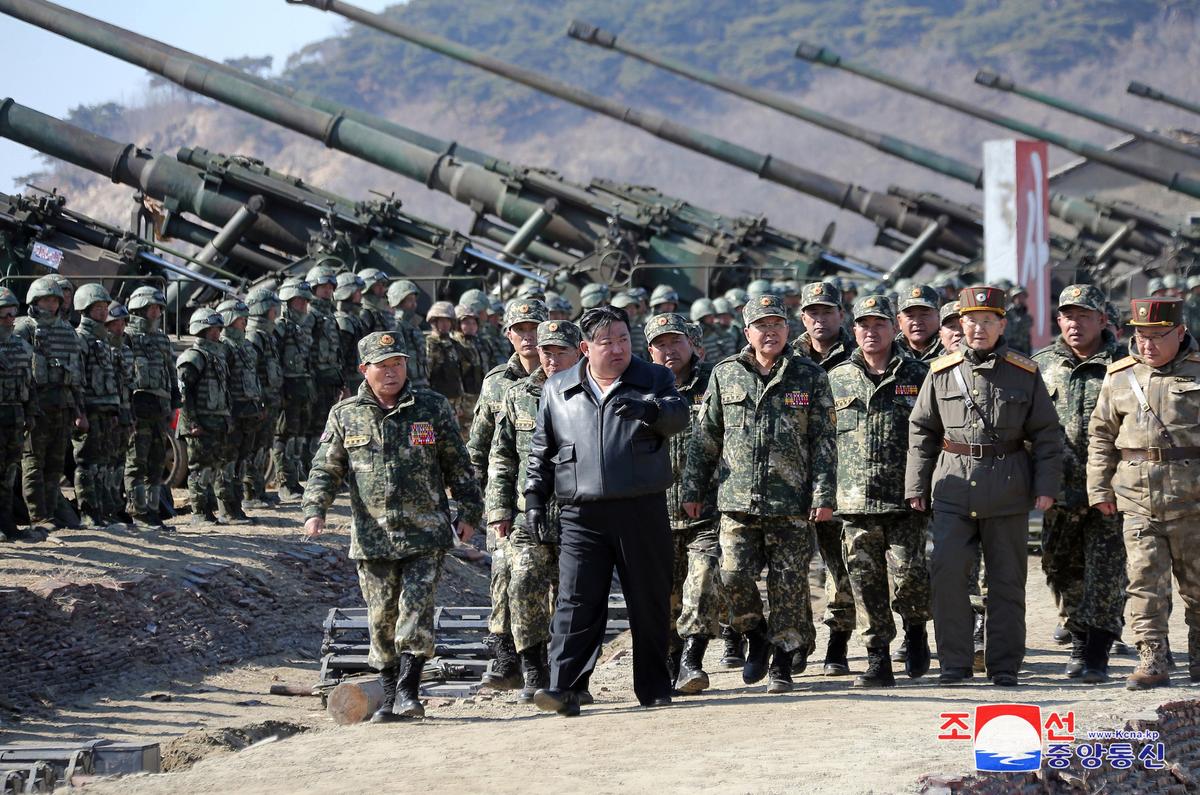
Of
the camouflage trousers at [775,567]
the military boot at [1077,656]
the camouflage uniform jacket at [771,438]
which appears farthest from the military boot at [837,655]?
the military boot at [1077,656]

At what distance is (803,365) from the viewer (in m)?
9.80

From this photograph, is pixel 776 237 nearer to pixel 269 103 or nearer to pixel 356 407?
pixel 269 103

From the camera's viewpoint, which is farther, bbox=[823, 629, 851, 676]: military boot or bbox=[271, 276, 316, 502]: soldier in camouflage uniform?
bbox=[271, 276, 316, 502]: soldier in camouflage uniform

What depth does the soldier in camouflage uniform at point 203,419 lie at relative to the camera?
15664 millimetres

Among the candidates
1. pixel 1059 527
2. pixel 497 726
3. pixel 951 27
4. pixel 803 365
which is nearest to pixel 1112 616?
pixel 1059 527

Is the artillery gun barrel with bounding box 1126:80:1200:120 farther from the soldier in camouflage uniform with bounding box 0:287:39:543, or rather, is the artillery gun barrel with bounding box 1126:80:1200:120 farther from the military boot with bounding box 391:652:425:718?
the military boot with bounding box 391:652:425:718

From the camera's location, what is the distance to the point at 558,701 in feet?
29.2

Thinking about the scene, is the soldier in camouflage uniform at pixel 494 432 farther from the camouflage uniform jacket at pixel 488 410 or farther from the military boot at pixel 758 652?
the military boot at pixel 758 652

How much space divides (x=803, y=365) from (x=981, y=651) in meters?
1.98

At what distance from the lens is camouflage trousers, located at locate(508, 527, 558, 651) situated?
31.2ft

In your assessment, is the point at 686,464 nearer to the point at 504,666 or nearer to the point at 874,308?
the point at 874,308

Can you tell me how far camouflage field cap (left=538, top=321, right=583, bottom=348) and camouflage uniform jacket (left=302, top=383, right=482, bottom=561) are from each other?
606mm

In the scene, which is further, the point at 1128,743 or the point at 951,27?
the point at 951,27

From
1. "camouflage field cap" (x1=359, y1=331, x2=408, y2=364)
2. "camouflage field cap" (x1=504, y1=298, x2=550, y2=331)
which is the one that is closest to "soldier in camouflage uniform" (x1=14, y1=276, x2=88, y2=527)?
"camouflage field cap" (x1=504, y1=298, x2=550, y2=331)
